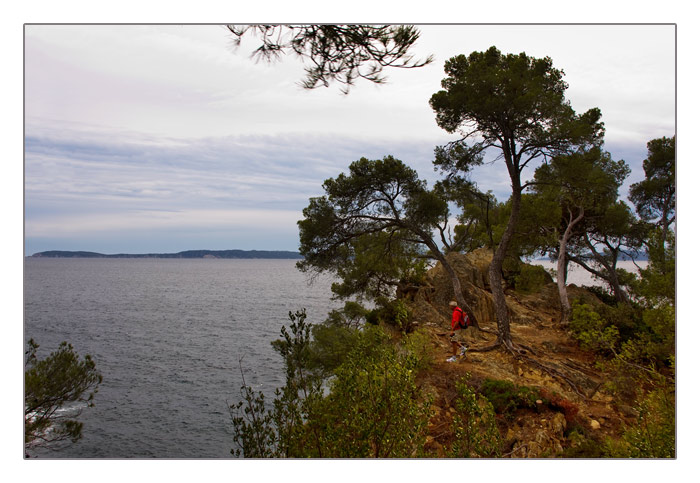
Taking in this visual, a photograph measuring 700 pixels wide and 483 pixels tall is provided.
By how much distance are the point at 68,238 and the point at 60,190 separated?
769mm

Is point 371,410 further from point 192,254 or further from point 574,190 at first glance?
point 192,254

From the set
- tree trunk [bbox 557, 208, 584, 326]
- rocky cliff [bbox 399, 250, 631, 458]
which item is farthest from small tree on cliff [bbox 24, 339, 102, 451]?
tree trunk [bbox 557, 208, 584, 326]

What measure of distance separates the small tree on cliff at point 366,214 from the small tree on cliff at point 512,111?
6.51ft

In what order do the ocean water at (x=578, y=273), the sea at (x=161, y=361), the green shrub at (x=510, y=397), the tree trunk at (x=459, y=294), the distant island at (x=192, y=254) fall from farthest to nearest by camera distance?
the ocean water at (x=578, y=273)
the sea at (x=161, y=361)
the tree trunk at (x=459, y=294)
the distant island at (x=192, y=254)
the green shrub at (x=510, y=397)

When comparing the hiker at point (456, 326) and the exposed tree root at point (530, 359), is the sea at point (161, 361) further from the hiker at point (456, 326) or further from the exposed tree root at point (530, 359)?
the exposed tree root at point (530, 359)

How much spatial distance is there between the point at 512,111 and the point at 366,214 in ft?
13.6

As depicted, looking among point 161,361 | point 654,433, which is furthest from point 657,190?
point 161,361

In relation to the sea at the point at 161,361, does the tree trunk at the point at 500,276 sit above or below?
above

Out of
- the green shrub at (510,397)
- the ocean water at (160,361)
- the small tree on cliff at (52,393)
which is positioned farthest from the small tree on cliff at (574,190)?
the small tree on cliff at (52,393)

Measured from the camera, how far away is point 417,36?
5137mm

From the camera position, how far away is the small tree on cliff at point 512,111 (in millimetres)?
8836

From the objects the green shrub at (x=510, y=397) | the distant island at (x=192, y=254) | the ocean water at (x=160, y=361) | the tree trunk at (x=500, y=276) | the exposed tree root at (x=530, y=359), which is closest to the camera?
the green shrub at (x=510, y=397)

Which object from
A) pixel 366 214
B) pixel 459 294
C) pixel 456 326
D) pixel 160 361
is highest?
pixel 366 214

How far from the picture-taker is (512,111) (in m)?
→ 8.96
